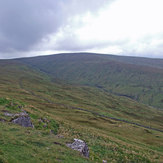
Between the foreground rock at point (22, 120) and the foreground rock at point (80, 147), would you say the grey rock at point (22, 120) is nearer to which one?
the foreground rock at point (22, 120)

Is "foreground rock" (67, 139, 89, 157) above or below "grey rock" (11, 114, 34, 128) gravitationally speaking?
below

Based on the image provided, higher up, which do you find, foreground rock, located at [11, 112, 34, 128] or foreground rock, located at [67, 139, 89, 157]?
foreground rock, located at [11, 112, 34, 128]

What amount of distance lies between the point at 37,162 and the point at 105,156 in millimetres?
15170

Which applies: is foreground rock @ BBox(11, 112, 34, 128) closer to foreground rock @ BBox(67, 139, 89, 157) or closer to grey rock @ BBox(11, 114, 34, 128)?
grey rock @ BBox(11, 114, 34, 128)

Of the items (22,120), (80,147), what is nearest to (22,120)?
(22,120)

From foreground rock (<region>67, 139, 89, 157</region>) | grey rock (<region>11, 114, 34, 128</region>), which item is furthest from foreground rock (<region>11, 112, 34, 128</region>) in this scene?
foreground rock (<region>67, 139, 89, 157</region>)

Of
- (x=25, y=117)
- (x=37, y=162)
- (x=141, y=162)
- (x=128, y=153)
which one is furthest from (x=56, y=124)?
(x=37, y=162)

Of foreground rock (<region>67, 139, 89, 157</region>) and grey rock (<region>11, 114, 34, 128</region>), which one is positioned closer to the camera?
foreground rock (<region>67, 139, 89, 157</region>)

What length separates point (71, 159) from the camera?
17.4 meters

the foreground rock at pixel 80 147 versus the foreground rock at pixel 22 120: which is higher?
the foreground rock at pixel 22 120

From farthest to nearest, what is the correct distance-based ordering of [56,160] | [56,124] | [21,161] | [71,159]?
[56,124], [71,159], [56,160], [21,161]

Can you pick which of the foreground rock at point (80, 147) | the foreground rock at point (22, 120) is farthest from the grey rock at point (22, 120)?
the foreground rock at point (80, 147)

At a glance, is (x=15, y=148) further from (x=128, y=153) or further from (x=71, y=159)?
(x=128, y=153)

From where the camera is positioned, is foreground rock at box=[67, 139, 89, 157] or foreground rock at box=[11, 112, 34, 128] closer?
foreground rock at box=[67, 139, 89, 157]
